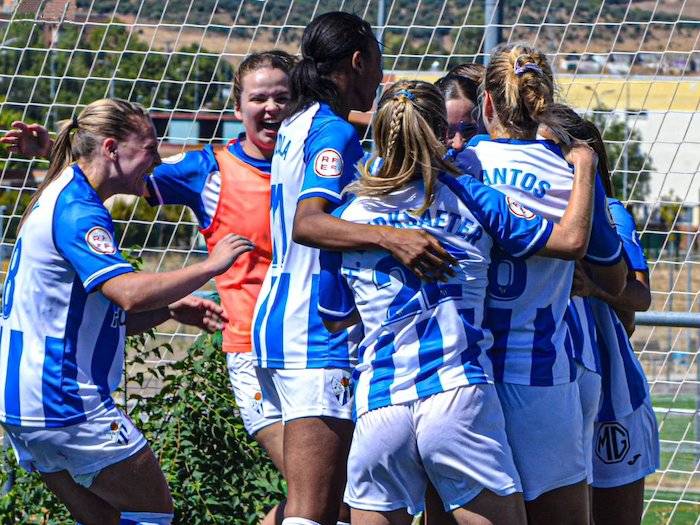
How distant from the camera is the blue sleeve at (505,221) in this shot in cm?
309

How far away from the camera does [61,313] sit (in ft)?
12.4

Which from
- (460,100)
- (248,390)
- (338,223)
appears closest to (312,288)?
(338,223)

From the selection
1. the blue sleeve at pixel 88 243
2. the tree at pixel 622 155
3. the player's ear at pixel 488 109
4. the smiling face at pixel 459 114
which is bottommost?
the blue sleeve at pixel 88 243

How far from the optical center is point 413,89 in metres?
3.20

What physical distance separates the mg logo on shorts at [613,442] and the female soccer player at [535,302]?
1.88 ft

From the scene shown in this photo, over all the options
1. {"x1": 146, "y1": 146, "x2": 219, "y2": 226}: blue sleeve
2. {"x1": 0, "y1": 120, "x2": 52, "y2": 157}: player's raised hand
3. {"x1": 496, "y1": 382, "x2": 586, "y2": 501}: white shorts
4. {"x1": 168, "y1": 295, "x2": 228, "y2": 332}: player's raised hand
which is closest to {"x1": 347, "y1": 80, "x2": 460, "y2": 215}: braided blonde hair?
{"x1": 496, "y1": 382, "x2": 586, "y2": 501}: white shorts

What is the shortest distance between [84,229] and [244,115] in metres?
0.90

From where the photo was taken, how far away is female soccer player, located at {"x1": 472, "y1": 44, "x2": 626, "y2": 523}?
318 centimetres

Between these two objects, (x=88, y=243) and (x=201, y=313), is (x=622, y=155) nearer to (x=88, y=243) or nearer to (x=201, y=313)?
(x=201, y=313)

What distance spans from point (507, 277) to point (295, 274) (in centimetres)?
86

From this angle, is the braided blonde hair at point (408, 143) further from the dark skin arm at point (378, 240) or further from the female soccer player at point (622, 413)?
the female soccer player at point (622, 413)

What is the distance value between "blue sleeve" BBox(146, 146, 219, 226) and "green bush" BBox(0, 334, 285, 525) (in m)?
1.13

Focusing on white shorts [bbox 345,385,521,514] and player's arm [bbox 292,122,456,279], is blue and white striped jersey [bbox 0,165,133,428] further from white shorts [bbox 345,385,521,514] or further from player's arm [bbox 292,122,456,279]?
white shorts [bbox 345,385,521,514]

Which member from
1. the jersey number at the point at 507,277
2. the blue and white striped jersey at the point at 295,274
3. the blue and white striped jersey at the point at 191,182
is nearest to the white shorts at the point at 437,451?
the jersey number at the point at 507,277
